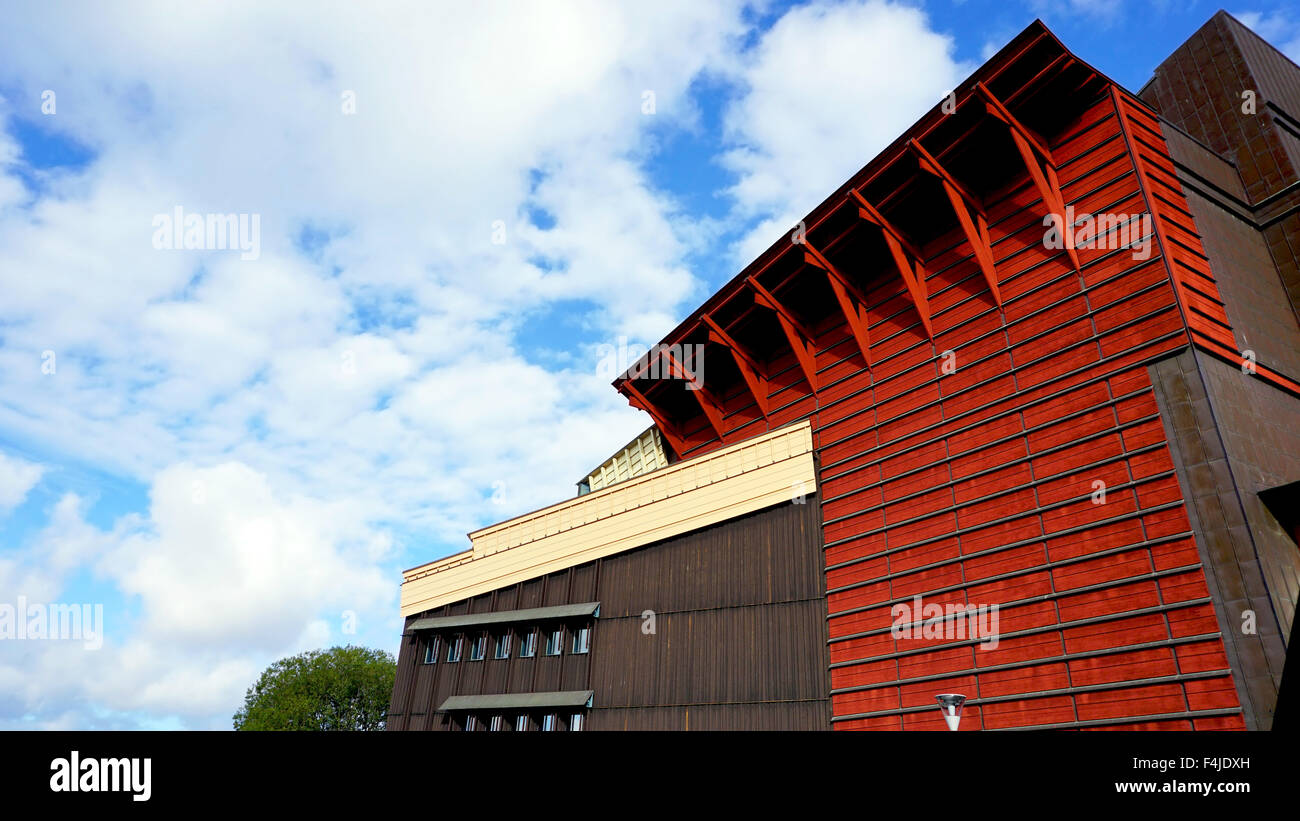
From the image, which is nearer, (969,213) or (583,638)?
(969,213)

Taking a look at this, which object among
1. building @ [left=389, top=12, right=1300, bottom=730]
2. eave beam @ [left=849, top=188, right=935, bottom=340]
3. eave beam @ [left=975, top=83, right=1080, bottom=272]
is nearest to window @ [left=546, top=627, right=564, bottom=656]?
building @ [left=389, top=12, right=1300, bottom=730]

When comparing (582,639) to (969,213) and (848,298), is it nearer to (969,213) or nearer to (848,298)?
(848,298)

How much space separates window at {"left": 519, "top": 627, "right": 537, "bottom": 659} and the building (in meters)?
0.14

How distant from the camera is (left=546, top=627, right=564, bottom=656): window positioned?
32.2m

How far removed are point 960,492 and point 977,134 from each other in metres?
11.4

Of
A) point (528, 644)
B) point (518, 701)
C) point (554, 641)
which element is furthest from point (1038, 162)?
point (518, 701)

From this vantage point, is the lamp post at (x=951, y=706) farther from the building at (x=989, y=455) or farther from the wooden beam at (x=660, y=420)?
the wooden beam at (x=660, y=420)

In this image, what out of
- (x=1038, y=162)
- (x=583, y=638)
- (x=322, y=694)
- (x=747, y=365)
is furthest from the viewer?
(x=322, y=694)

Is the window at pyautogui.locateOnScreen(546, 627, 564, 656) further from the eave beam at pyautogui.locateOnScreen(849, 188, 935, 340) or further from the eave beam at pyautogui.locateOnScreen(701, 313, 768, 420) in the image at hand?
the eave beam at pyautogui.locateOnScreen(849, 188, 935, 340)

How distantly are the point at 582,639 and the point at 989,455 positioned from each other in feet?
59.5

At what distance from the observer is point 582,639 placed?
31.4m

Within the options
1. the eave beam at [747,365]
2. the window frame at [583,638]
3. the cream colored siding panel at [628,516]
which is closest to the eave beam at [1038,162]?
the cream colored siding panel at [628,516]

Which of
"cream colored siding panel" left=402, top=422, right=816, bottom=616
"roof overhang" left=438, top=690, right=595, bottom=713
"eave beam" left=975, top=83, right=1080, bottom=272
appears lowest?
"roof overhang" left=438, top=690, right=595, bottom=713
